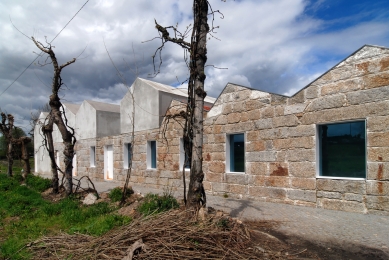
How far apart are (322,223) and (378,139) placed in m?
2.18

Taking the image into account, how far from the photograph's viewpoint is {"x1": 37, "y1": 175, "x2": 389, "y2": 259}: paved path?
4375mm

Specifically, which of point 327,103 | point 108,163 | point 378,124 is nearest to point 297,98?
point 327,103

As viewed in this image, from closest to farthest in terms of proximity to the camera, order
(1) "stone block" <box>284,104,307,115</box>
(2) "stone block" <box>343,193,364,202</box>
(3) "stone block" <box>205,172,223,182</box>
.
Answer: (2) "stone block" <box>343,193,364,202</box> < (1) "stone block" <box>284,104,307,115</box> < (3) "stone block" <box>205,172,223,182</box>

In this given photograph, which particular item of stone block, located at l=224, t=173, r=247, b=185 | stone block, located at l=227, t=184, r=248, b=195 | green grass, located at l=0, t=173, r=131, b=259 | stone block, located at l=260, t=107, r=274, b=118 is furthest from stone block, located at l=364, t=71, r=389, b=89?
green grass, located at l=0, t=173, r=131, b=259

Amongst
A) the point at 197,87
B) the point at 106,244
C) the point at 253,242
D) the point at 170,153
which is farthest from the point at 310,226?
the point at 170,153

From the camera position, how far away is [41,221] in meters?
6.14

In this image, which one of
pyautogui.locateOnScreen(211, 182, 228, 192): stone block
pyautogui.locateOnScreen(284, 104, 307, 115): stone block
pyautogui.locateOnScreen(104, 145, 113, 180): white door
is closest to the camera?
pyautogui.locateOnScreen(284, 104, 307, 115): stone block

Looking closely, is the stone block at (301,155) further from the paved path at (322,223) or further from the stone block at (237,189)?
the stone block at (237,189)

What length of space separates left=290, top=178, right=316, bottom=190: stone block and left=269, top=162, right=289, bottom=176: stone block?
27 cm

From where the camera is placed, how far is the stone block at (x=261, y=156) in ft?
24.6

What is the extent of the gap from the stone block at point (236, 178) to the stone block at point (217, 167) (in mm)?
235

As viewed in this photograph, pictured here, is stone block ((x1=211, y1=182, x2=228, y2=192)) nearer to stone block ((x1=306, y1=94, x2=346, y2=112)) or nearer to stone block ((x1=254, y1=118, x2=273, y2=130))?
stone block ((x1=254, y1=118, x2=273, y2=130))

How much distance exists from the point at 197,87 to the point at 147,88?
7308 mm

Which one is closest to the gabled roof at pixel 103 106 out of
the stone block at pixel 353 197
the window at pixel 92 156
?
the window at pixel 92 156
